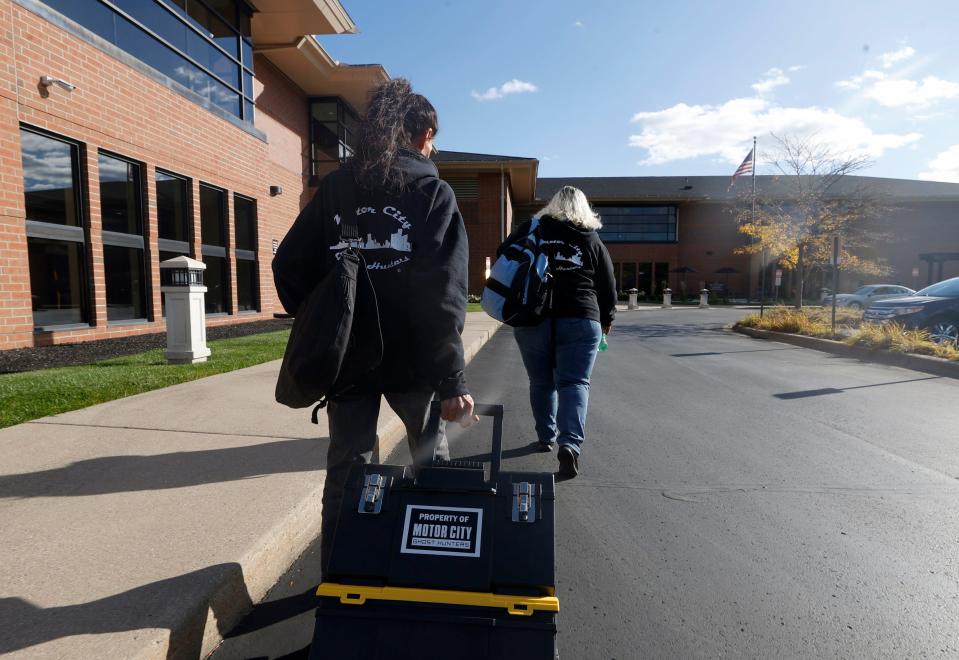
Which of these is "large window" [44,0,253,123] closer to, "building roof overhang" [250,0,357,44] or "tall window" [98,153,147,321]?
"building roof overhang" [250,0,357,44]

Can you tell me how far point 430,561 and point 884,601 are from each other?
1.95 meters

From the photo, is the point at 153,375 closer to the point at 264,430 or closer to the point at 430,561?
the point at 264,430

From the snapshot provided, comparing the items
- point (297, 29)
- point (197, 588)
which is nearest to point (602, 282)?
point (197, 588)

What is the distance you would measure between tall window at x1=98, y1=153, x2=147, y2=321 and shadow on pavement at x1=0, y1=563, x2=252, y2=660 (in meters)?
8.52

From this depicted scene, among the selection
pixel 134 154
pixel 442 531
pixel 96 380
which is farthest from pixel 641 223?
pixel 442 531

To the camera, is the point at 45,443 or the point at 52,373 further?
the point at 52,373

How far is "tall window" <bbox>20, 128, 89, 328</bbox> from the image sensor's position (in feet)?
25.8

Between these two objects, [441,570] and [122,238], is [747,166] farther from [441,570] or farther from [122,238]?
[441,570]

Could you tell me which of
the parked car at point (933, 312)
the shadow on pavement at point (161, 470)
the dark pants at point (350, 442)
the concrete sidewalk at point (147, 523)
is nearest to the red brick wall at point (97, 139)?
the concrete sidewalk at point (147, 523)

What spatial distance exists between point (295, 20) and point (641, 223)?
33.0 metres

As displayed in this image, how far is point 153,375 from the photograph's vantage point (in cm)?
642

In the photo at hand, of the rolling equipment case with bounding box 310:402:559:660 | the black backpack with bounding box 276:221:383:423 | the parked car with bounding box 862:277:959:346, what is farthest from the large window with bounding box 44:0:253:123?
the parked car with bounding box 862:277:959:346

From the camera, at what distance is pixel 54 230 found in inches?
321

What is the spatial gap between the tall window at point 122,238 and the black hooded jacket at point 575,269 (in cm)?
788
